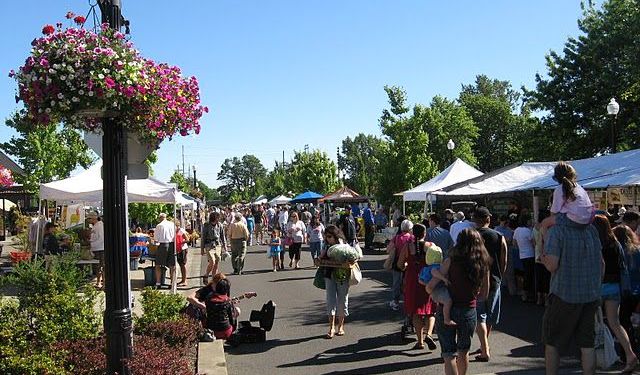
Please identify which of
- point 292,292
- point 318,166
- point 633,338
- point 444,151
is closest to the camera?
point 633,338

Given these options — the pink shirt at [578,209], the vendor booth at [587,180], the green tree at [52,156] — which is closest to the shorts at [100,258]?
the vendor booth at [587,180]

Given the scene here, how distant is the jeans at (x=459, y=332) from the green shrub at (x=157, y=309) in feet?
12.8

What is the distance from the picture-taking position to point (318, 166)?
5988 cm

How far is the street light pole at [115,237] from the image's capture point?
514cm

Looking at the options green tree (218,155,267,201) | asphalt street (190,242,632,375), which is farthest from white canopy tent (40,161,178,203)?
green tree (218,155,267,201)

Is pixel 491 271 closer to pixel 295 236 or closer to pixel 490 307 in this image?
pixel 490 307

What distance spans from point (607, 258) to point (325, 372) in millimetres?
3356

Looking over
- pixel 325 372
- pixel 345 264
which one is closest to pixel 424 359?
pixel 325 372

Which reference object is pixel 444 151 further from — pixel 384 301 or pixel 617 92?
pixel 384 301

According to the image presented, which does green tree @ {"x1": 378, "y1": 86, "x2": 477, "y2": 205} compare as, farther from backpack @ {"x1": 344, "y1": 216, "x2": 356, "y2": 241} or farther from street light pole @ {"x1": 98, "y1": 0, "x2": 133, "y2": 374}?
street light pole @ {"x1": 98, "y1": 0, "x2": 133, "y2": 374}

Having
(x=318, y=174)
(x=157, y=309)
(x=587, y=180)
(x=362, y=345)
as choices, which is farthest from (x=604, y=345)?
(x=318, y=174)

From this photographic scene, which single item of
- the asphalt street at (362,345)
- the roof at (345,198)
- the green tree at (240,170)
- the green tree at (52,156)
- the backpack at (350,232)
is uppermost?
the green tree at (240,170)

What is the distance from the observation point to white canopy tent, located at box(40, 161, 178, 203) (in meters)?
14.7

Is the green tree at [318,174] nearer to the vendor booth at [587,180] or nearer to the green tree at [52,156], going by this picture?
the green tree at [52,156]
